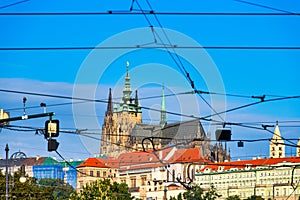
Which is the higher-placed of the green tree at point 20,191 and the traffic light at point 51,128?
the traffic light at point 51,128

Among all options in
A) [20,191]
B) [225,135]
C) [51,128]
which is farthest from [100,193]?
[51,128]

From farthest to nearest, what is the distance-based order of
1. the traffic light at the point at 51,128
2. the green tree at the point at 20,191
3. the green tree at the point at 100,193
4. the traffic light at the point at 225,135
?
the green tree at the point at 100,193
the green tree at the point at 20,191
the traffic light at the point at 225,135
the traffic light at the point at 51,128

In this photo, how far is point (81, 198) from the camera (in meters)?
154

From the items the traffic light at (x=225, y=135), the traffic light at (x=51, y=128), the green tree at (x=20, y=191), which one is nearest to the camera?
the traffic light at (x=51, y=128)

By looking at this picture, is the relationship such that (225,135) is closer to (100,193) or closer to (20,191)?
(20,191)

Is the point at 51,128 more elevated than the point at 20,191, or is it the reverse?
the point at 51,128

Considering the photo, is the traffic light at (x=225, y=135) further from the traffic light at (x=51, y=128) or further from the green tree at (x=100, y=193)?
the green tree at (x=100, y=193)

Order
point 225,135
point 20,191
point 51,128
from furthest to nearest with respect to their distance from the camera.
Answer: point 20,191 → point 225,135 → point 51,128

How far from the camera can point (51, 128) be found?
31.6 m

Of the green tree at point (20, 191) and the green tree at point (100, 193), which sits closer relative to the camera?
the green tree at point (20, 191)

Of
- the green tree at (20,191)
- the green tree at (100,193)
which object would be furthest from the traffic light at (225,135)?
the green tree at (100,193)

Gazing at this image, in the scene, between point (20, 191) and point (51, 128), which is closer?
point (51, 128)

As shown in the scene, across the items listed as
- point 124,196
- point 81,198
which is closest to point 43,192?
point 81,198

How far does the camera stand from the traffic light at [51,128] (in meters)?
31.6
